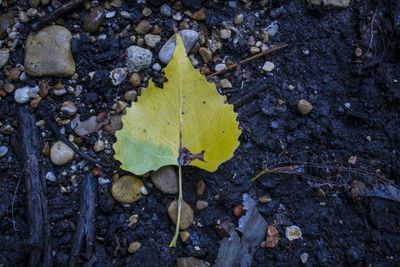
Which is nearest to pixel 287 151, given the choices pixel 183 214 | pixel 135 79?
pixel 183 214

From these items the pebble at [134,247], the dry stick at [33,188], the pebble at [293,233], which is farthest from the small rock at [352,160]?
the dry stick at [33,188]

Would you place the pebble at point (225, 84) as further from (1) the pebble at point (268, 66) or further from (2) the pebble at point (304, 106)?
(2) the pebble at point (304, 106)

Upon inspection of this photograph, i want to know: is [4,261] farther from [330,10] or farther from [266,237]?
[330,10]

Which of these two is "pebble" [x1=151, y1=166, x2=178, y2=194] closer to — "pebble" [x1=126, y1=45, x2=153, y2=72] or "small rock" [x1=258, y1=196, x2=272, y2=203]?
"small rock" [x1=258, y1=196, x2=272, y2=203]

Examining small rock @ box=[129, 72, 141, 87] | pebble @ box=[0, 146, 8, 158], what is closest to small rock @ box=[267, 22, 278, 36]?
small rock @ box=[129, 72, 141, 87]

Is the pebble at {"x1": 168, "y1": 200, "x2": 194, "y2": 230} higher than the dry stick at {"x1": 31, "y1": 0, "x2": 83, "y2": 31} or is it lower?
lower

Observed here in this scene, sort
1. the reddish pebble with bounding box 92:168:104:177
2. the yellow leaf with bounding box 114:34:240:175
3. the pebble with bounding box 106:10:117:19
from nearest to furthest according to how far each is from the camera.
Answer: the yellow leaf with bounding box 114:34:240:175 < the reddish pebble with bounding box 92:168:104:177 < the pebble with bounding box 106:10:117:19

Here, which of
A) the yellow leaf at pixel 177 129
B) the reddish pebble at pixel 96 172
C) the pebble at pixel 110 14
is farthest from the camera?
the pebble at pixel 110 14
